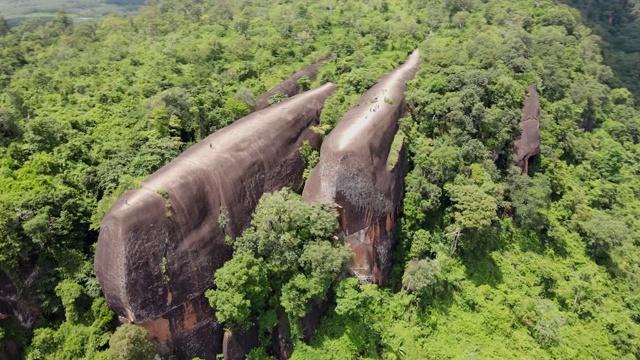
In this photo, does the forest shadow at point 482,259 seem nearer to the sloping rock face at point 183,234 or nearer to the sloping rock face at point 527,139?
the sloping rock face at point 527,139

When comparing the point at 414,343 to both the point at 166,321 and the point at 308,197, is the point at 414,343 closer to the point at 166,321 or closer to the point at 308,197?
the point at 308,197

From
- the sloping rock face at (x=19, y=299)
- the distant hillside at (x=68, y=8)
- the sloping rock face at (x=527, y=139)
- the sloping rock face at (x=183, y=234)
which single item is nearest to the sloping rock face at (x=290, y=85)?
the sloping rock face at (x=183, y=234)

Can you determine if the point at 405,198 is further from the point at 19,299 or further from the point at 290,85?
the point at 19,299

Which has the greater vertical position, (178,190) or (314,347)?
(178,190)

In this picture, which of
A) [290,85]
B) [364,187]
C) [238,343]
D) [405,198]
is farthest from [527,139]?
[238,343]

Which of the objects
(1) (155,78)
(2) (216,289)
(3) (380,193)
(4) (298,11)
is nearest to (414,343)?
(3) (380,193)
